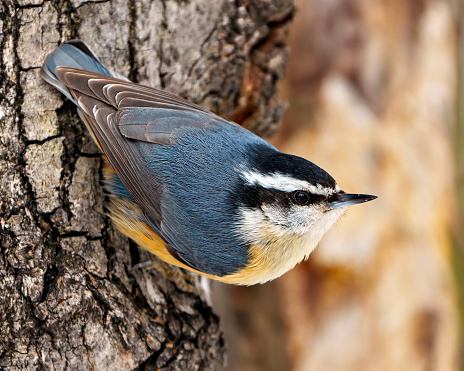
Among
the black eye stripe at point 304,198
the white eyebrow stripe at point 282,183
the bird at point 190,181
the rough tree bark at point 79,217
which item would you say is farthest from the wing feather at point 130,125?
the black eye stripe at point 304,198

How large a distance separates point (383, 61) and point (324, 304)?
177 cm

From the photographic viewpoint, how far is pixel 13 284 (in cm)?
204

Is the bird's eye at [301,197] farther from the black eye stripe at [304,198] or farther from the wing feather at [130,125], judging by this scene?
the wing feather at [130,125]

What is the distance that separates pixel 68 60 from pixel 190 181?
0.71m

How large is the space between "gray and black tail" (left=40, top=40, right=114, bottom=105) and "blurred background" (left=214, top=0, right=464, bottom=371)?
1.86 meters

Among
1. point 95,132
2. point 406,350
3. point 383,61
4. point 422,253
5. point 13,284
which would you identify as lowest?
point 406,350

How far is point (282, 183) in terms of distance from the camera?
2.40 meters

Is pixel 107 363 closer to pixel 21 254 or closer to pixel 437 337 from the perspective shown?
pixel 21 254

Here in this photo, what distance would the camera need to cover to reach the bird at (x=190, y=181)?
2.35 m

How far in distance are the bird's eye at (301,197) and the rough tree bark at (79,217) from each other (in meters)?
0.71

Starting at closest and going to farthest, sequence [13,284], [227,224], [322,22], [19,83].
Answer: [13,284], [19,83], [227,224], [322,22]

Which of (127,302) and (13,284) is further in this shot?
(127,302)

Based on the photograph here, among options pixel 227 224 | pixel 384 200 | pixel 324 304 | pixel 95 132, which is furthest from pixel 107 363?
pixel 384 200

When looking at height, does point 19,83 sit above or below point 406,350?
above
